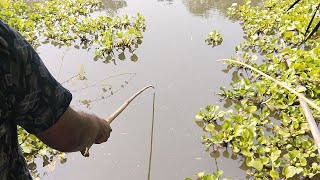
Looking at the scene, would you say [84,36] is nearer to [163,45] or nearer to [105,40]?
[105,40]

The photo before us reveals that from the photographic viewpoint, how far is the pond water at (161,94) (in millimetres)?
3002

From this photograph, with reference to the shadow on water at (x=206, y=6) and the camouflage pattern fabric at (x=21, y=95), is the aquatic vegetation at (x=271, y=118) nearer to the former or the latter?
the camouflage pattern fabric at (x=21, y=95)

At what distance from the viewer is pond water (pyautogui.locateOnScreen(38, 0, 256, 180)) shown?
3002 mm

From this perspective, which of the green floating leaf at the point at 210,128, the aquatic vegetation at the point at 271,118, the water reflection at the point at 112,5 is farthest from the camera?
the water reflection at the point at 112,5

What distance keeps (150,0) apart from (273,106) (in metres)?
5.60

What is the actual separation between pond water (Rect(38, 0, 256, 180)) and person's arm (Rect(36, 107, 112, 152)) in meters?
1.99

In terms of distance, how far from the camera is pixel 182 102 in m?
3.92

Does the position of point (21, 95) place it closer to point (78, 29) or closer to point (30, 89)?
point (30, 89)

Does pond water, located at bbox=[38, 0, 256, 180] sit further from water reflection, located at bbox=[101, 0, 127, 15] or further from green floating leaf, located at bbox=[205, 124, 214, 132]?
water reflection, located at bbox=[101, 0, 127, 15]

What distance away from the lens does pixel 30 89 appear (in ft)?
2.52

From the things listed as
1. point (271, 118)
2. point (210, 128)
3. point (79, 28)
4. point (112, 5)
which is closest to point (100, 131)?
point (210, 128)

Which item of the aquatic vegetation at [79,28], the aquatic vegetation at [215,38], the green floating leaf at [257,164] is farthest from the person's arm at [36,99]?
the aquatic vegetation at [215,38]

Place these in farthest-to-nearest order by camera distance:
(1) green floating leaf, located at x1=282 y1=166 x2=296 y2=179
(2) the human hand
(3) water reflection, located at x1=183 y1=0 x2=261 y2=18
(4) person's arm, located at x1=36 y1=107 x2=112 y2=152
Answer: (3) water reflection, located at x1=183 y1=0 x2=261 y2=18 < (1) green floating leaf, located at x1=282 y1=166 x2=296 y2=179 < (2) the human hand < (4) person's arm, located at x1=36 y1=107 x2=112 y2=152

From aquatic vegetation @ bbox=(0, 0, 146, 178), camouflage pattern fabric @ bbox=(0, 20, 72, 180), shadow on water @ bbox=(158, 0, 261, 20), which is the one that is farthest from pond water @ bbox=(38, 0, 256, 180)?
camouflage pattern fabric @ bbox=(0, 20, 72, 180)
